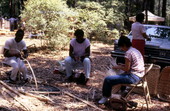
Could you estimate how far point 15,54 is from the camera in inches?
247

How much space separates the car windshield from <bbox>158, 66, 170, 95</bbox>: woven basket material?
9.50 feet

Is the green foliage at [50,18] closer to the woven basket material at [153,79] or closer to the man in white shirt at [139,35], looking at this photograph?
the man in white shirt at [139,35]

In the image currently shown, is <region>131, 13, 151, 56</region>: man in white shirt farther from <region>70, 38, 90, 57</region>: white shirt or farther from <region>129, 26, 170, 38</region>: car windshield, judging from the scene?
<region>70, 38, 90, 57</region>: white shirt

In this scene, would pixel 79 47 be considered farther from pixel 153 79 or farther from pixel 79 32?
pixel 153 79

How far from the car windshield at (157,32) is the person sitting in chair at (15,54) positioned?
4.66 metres

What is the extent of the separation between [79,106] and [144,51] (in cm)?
383

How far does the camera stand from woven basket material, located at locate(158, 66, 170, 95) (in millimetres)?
6035

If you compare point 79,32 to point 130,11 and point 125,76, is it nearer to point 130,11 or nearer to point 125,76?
point 125,76

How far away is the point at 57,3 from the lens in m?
11.7

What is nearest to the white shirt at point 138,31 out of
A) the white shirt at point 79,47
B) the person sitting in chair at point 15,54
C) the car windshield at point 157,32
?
the car windshield at point 157,32

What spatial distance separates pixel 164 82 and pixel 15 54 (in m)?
3.77

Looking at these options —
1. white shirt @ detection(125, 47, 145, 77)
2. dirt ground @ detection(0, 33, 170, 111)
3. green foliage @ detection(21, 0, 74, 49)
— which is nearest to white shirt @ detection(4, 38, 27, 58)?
dirt ground @ detection(0, 33, 170, 111)

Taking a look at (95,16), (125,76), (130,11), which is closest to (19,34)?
(125,76)

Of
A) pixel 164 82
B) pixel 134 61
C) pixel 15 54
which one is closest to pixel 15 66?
pixel 15 54
